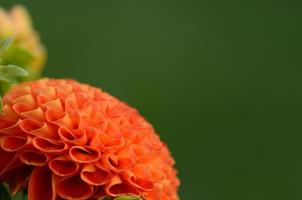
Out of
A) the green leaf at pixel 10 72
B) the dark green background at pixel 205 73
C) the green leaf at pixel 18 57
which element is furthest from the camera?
the dark green background at pixel 205 73

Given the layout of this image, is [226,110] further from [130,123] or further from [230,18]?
[130,123]

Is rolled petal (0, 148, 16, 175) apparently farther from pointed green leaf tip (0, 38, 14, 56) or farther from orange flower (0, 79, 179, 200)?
pointed green leaf tip (0, 38, 14, 56)

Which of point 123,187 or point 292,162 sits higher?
point 123,187

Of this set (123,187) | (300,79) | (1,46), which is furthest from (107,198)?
(300,79)

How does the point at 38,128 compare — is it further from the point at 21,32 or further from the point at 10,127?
the point at 21,32

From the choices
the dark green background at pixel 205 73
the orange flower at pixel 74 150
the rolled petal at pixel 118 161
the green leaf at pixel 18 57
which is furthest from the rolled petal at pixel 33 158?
the dark green background at pixel 205 73

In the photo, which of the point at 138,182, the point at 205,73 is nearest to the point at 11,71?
Result: the point at 138,182

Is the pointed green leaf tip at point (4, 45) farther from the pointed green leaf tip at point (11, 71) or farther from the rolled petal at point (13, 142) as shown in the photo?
the rolled petal at point (13, 142)
